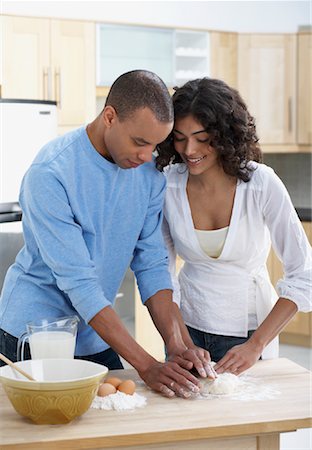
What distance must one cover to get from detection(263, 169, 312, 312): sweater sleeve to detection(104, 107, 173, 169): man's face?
1.24ft

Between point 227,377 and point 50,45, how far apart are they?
10.8 feet

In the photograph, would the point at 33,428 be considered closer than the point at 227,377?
Yes

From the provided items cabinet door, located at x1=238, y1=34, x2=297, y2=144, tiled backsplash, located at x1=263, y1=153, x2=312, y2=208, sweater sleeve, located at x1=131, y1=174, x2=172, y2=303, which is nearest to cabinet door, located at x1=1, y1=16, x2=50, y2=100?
cabinet door, located at x1=238, y1=34, x2=297, y2=144

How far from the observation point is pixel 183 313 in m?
2.21

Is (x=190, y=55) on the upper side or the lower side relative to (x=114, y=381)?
upper

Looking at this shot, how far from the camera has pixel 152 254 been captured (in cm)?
200

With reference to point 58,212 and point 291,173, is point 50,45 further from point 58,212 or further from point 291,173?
point 58,212

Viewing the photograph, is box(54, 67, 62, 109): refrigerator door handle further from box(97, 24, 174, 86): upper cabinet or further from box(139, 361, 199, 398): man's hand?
box(139, 361, 199, 398): man's hand

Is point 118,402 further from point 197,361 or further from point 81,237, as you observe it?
point 81,237

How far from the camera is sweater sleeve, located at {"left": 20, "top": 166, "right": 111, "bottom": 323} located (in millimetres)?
1772

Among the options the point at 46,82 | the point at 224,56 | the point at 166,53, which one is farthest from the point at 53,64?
the point at 224,56

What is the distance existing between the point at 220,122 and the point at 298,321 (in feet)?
11.4

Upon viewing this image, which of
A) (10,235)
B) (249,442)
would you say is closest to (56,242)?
(249,442)

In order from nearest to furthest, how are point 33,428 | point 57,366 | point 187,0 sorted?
point 33,428 < point 57,366 < point 187,0
